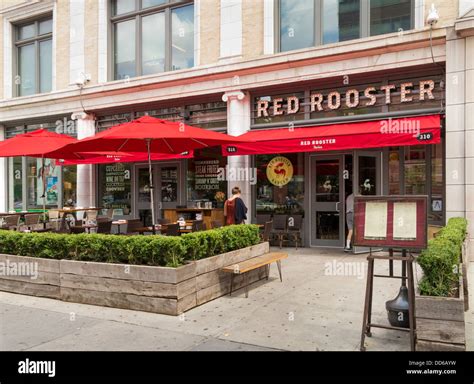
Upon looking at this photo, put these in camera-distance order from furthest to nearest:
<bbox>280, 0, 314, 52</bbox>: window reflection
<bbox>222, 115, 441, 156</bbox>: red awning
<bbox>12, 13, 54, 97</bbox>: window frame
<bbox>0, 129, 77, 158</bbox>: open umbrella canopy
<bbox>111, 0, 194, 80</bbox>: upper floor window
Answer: <bbox>12, 13, 54, 97</bbox>: window frame
<bbox>111, 0, 194, 80</bbox>: upper floor window
<bbox>280, 0, 314, 52</bbox>: window reflection
<bbox>0, 129, 77, 158</bbox>: open umbrella canopy
<bbox>222, 115, 441, 156</bbox>: red awning

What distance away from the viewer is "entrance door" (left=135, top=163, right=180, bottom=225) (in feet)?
48.5

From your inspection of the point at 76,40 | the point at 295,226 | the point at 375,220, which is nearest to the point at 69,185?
the point at 76,40

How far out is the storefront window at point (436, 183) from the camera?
1076cm

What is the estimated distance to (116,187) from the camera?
1617 centimetres

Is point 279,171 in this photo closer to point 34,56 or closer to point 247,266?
point 247,266

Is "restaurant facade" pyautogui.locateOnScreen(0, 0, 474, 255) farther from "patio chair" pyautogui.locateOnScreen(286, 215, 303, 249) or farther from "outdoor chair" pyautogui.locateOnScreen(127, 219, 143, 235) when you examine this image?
"outdoor chair" pyautogui.locateOnScreen(127, 219, 143, 235)

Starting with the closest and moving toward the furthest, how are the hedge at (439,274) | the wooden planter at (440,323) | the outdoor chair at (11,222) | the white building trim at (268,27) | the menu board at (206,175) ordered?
the wooden planter at (440,323) → the hedge at (439,274) → the outdoor chair at (11,222) → the white building trim at (268,27) → the menu board at (206,175)

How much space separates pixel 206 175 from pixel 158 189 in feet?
7.01

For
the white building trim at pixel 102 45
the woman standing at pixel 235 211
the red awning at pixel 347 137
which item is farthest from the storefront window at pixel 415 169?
the white building trim at pixel 102 45

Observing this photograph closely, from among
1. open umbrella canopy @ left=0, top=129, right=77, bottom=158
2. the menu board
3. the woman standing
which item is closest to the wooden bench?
the woman standing

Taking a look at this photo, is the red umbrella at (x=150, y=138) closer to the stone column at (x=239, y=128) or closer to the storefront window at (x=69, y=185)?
the stone column at (x=239, y=128)

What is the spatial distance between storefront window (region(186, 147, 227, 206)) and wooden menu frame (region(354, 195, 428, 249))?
29.5 feet

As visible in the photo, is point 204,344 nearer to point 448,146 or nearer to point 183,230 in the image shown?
point 183,230

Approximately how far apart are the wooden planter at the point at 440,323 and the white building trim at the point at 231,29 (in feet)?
Answer: 33.0
